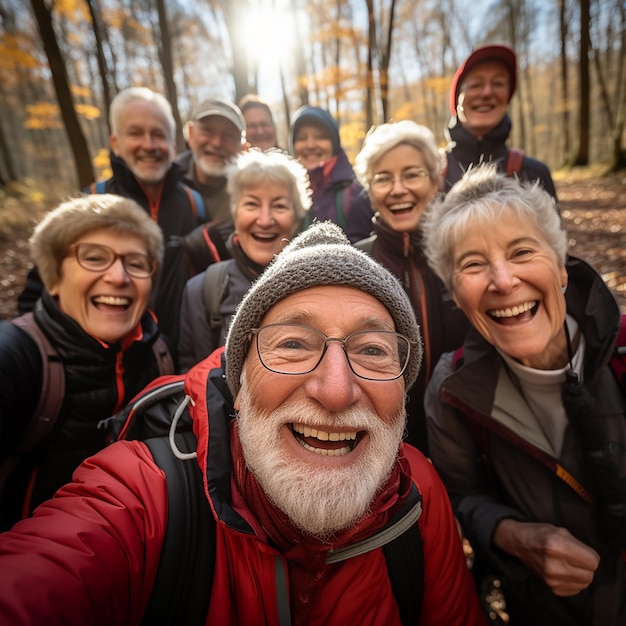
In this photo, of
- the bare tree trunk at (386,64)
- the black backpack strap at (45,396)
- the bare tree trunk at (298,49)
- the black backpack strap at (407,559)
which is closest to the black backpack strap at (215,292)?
the black backpack strap at (45,396)

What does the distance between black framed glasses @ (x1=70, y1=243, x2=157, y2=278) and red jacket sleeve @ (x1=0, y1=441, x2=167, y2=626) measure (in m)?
1.38

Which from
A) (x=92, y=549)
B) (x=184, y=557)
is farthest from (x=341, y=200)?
(x=92, y=549)

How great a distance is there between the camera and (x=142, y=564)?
1.29 m

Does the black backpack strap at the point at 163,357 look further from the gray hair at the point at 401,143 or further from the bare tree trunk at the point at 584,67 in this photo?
the bare tree trunk at the point at 584,67

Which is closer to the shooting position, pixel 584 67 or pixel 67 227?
pixel 67 227

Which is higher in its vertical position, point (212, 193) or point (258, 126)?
point (258, 126)

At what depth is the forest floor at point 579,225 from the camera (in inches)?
261

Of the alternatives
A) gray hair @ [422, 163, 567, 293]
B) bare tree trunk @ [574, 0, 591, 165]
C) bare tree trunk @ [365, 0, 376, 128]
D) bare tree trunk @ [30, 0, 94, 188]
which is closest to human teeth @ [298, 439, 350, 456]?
gray hair @ [422, 163, 567, 293]

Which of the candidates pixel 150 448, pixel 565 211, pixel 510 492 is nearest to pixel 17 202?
pixel 150 448

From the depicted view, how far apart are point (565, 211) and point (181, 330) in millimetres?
12202

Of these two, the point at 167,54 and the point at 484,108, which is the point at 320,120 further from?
the point at 167,54

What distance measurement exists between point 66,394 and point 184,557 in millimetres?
→ 1298

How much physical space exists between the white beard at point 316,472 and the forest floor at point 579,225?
151 inches

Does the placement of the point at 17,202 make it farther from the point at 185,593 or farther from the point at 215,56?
the point at 215,56
